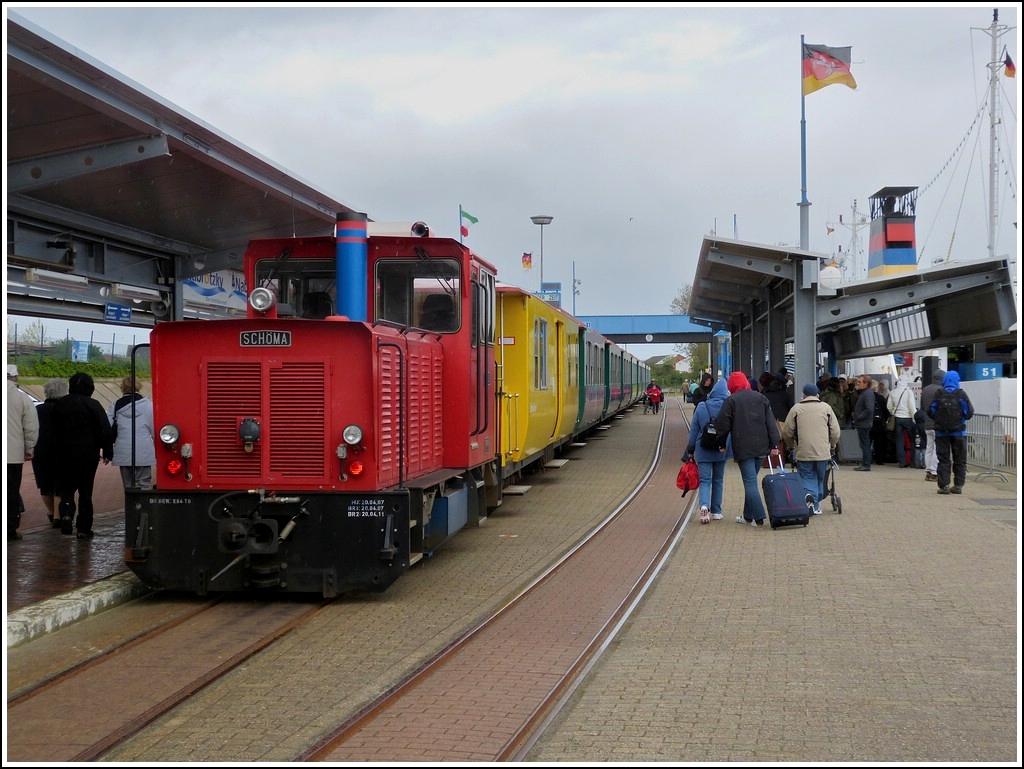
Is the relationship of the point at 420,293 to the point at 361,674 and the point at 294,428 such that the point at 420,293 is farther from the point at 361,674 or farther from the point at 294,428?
the point at 361,674

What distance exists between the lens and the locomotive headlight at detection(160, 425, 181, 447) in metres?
8.61

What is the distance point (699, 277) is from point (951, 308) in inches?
249

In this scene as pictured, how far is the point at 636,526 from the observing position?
13.2 meters

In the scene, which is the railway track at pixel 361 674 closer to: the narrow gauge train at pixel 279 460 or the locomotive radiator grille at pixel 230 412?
the narrow gauge train at pixel 279 460

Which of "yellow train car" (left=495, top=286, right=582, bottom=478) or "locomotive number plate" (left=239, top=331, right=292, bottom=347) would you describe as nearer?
"locomotive number plate" (left=239, top=331, right=292, bottom=347)

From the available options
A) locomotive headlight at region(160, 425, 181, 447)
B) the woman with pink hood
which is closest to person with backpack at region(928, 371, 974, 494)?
the woman with pink hood

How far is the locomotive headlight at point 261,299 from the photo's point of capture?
28.1 ft

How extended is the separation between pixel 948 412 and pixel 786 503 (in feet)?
13.9

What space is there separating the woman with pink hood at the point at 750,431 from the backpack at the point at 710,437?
0.10 metres

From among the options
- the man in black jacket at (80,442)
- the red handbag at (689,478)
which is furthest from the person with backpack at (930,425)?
the man in black jacket at (80,442)

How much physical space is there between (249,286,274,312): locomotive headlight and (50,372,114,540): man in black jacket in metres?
3.80

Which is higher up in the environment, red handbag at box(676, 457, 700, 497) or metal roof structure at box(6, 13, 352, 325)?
metal roof structure at box(6, 13, 352, 325)

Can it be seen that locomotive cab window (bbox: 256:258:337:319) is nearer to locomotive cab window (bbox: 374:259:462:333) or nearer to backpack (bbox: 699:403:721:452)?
locomotive cab window (bbox: 374:259:462:333)

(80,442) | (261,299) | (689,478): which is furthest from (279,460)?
(689,478)
